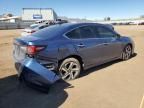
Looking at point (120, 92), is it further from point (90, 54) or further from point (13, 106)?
point (13, 106)

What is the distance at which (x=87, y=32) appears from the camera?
7848 mm

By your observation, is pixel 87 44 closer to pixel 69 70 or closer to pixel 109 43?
pixel 69 70

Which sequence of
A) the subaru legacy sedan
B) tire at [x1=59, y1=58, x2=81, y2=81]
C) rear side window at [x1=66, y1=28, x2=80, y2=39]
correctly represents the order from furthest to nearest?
rear side window at [x1=66, y1=28, x2=80, y2=39] → tire at [x1=59, y1=58, x2=81, y2=81] → the subaru legacy sedan

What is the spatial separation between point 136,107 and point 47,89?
2162 millimetres

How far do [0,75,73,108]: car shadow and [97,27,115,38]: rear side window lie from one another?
2238mm

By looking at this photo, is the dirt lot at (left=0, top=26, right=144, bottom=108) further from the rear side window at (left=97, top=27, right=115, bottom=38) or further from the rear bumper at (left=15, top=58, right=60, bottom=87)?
the rear side window at (left=97, top=27, right=115, bottom=38)

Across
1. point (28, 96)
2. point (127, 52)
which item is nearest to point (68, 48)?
point (28, 96)

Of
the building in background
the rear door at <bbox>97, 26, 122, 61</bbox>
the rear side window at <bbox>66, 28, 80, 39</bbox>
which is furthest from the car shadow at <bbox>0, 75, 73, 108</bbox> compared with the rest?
the building in background

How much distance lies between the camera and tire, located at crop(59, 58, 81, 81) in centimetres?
705

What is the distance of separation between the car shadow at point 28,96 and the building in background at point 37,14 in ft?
237

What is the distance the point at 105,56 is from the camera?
8383mm

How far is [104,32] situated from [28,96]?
3.64m

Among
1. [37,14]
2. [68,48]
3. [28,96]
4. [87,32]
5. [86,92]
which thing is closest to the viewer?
[28,96]

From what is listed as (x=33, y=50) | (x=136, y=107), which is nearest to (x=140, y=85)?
(x=136, y=107)
